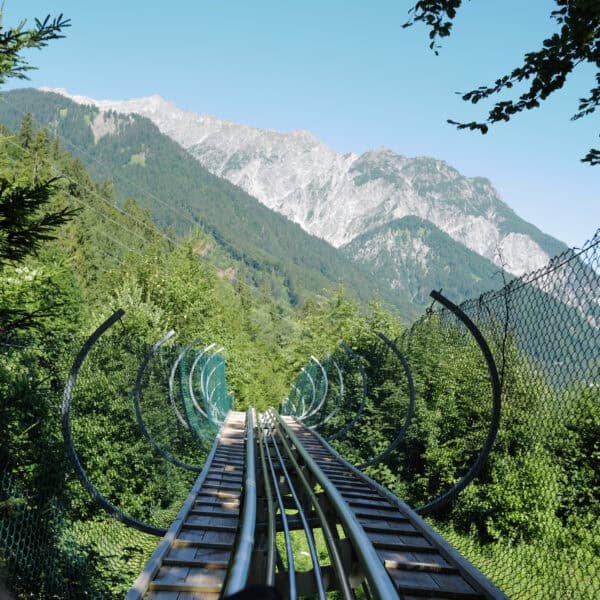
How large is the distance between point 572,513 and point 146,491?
350 inches

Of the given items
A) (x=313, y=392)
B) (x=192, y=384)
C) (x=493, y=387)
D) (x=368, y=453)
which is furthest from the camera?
(x=313, y=392)

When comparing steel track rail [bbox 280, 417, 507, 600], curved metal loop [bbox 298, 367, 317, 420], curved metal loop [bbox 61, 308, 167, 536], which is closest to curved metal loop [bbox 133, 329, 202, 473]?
curved metal loop [bbox 61, 308, 167, 536]

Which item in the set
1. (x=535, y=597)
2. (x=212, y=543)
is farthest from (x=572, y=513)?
(x=212, y=543)

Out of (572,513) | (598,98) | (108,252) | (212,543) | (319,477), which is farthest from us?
(108,252)

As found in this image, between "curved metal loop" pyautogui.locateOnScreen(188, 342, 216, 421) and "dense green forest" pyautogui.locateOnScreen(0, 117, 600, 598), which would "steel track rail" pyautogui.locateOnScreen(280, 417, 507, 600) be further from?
"curved metal loop" pyautogui.locateOnScreen(188, 342, 216, 421)

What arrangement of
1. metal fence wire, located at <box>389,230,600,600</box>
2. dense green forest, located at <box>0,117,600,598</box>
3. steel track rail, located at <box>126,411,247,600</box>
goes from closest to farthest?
steel track rail, located at <box>126,411,247,600</box> → metal fence wire, located at <box>389,230,600,600</box> → dense green forest, located at <box>0,117,600,598</box>

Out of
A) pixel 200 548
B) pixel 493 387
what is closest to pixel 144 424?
pixel 200 548

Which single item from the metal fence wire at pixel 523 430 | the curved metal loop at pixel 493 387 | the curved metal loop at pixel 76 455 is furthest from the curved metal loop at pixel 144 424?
the curved metal loop at pixel 493 387

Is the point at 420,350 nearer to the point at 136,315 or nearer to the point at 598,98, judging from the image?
the point at 598,98

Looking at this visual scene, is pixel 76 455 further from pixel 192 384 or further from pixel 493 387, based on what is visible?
pixel 192 384

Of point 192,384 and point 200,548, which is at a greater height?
point 192,384

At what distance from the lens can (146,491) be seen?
12375mm

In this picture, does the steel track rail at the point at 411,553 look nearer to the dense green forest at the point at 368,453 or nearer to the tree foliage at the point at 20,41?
the dense green forest at the point at 368,453

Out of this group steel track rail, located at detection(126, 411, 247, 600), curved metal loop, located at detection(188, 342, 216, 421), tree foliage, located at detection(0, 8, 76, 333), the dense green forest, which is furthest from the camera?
curved metal loop, located at detection(188, 342, 216, 421)
